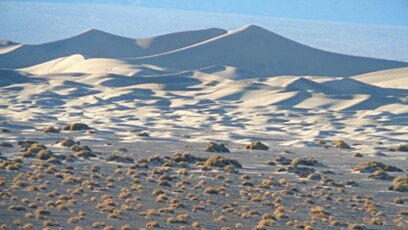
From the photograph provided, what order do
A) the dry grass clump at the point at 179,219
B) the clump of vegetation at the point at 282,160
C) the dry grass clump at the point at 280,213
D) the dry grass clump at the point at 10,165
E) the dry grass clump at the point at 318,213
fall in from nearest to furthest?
1. the dry grass clump at the point at 179,219
2. the dry grass clump at the point at 280,213
3. the dry grass clump at the point at 318,213
4. the dry grass clump at the point at 10,165
5. the clump of vegetation at the point at 282,160

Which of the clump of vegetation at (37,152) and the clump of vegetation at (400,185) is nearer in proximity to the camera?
the clump of vegetation at (400,185)

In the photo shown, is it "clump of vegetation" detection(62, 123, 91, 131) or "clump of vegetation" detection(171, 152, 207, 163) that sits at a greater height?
"clump of vegetation" detection(62, 123, 91, 131)

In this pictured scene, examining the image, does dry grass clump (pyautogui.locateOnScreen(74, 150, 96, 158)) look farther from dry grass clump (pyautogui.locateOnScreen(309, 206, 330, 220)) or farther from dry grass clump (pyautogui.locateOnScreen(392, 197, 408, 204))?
dry grass clump (pyautogui.locateOnScreen(309, 206, 330, 220))

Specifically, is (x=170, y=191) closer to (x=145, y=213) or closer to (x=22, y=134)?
(x=145, y=213)

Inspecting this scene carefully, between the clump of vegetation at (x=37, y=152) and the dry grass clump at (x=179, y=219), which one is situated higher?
the clump of vegetation at (x=37, y=152)

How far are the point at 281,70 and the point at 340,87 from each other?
50.9 feet

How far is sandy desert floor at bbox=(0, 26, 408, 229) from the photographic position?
68.1 ft

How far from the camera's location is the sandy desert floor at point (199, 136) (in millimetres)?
20766

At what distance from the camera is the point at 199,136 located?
44531 mm

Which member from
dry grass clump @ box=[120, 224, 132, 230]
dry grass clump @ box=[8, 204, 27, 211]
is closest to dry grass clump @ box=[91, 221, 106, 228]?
dry grass clump @ box=[120, 224, 132, 230]

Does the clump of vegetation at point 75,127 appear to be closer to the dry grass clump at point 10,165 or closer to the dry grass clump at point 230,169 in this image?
the dry grass clump at point 230,169

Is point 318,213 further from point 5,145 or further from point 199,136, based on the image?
point 199,136

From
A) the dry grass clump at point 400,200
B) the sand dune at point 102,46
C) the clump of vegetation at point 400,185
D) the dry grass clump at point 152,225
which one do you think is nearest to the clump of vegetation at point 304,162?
the clump of vegetation at point 400,185

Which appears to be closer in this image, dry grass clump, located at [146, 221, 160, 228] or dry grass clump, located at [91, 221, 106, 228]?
dry grass clump, located at [91, 221, 106, 228]
